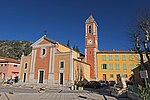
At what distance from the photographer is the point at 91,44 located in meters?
41.9

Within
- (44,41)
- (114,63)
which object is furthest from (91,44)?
(44,41)

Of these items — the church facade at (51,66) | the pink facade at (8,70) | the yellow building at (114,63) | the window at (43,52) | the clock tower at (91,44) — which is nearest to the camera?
the church facade at (51,66)

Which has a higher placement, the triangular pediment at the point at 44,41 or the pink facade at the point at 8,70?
the triangular pediment at the point at 44,41

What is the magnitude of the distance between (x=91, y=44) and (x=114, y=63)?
8.10 metres

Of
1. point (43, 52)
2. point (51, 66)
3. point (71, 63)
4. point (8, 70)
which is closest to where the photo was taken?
point (71, 63)

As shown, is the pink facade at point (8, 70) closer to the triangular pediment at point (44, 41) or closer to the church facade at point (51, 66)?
the church facade at point (51, 66)

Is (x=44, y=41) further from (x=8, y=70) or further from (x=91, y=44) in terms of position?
(x=8, y=70)

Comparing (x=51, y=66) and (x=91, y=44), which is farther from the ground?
(x=91, y=44)

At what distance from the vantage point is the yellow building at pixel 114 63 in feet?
135

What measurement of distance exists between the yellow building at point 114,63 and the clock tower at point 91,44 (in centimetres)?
214

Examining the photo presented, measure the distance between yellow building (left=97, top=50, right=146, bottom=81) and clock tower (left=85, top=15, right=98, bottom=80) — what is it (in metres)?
2.14

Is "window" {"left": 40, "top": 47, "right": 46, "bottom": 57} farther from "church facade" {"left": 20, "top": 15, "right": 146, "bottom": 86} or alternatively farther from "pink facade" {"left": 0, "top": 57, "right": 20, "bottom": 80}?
"pink facade" {"left": 0, "top": 57, "right": 20, "bottom": 80}

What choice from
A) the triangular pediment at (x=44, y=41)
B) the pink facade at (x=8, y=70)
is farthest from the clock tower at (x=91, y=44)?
the pink facade at (x=8, y=70)

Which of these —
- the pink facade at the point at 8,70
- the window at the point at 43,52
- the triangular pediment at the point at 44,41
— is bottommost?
the pink facade at the point at 8,70
